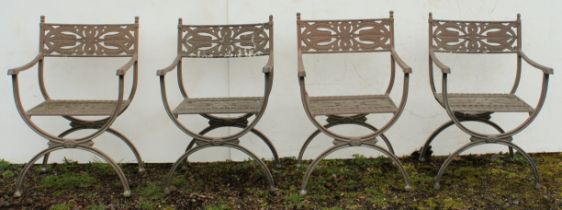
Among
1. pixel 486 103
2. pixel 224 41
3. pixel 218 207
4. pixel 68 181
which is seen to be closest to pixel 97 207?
pixel 68 181

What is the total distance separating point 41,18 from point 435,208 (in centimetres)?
295

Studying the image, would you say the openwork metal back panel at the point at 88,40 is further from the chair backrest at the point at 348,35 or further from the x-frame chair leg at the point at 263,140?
the chair backrest at the point at 348,35

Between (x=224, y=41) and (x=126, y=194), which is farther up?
(x=224, y=41)

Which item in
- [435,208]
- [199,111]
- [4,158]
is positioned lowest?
[435,208]

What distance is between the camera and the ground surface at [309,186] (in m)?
3.57

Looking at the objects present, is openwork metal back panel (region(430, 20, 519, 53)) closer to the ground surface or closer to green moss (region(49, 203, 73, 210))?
the ground surface

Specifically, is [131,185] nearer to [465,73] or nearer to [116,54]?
[116,54]

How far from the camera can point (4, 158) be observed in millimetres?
4332

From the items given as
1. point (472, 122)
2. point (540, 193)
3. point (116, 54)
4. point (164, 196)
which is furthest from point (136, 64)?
point (540, 193)

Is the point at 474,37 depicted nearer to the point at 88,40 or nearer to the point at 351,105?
the point at 351,105

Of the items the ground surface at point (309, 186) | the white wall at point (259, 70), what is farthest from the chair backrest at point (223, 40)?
the ground surface at point (309, 186)

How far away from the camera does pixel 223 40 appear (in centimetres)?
391

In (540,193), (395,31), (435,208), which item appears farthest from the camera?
(395,31)

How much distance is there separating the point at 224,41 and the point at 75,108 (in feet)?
3.68
